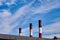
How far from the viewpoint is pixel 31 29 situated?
44.6m

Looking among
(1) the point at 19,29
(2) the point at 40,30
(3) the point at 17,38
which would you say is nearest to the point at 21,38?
(3) the point at 17,38

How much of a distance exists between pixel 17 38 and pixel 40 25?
1769 cm

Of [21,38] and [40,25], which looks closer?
[21,38]

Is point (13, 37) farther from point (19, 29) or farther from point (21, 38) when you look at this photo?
point (19, 29)

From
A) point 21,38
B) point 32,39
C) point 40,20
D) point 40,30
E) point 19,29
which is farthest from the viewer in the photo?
point 19,29

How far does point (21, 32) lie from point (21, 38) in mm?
23412

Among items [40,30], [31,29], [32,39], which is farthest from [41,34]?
[32,39]

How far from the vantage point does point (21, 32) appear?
4884 centimetres

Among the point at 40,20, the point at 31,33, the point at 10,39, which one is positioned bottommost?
the point at 10,39

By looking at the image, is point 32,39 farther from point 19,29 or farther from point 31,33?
point 19,29

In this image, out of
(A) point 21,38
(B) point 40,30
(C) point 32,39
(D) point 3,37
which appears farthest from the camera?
(B) point 40,30

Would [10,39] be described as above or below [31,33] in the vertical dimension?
below

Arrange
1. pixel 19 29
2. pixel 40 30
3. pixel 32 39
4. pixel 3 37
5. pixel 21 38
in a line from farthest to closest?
pixel 19 29
pixel 40 30
pixel 32 39
pixel 21 38
pixel 3 37

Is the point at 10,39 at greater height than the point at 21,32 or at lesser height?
lesser
